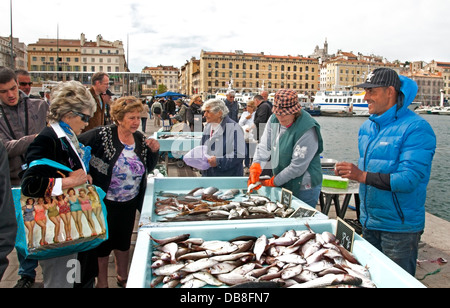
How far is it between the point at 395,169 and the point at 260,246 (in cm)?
108

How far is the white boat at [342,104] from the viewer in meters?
58.0

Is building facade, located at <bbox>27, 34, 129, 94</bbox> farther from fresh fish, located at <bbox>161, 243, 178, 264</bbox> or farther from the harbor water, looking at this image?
fresh fish, located at <bbox>161, 243, 178, 264</bbox>

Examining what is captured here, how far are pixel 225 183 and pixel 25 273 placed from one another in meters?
2.11

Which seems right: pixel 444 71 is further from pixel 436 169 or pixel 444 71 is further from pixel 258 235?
pixel 258 235

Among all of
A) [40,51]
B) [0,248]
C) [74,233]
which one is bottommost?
[74,233]

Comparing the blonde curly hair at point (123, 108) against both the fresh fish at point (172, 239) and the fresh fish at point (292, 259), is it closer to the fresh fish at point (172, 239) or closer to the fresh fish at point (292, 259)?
the fresh fish at point (172, 239)

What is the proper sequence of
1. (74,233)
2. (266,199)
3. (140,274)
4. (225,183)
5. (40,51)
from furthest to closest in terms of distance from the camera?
(40,51) → (225,183) → (266,199) → (74,233) → (140,274)

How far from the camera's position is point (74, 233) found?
6.90ft

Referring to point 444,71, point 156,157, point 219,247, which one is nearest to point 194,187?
point 156,157

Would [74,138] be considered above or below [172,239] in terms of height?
above

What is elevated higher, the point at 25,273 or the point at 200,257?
the point at 200,257

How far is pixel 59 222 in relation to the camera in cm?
207
